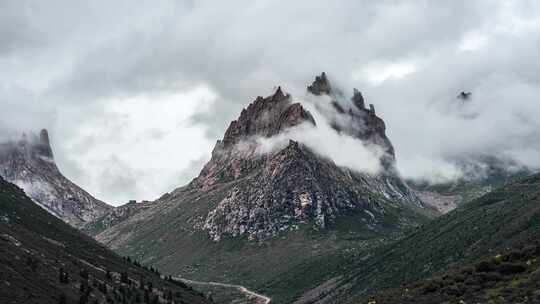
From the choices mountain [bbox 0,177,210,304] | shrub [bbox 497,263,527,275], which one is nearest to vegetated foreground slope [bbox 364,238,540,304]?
shrub [bbox 497,263,527,275]

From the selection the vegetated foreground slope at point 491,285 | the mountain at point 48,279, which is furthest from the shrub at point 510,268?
the mountain at point 48,279

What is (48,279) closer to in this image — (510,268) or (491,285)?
(491,285)

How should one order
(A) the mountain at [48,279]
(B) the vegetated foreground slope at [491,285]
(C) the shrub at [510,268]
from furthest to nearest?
(A) the mountain at [48,279] → (C) the shrub at [510,268] → (B) the vegetated foreground slope at [491,285]

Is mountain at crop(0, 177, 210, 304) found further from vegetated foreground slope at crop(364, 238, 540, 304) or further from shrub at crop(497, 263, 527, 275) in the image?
shrub at crop(497, 263, 527, 275)

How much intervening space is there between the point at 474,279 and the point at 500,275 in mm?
3545

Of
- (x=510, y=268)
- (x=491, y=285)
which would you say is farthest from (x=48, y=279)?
(x=510, y=268)

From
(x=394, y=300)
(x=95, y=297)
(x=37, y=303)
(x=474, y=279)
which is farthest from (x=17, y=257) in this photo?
(x=474, y=279)

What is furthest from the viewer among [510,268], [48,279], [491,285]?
[48,279]

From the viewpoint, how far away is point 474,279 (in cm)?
9288

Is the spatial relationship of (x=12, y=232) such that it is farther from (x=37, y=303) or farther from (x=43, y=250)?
(x=37, y=303)

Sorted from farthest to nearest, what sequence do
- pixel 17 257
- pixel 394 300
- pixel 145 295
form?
1. pixel 145 295
2. pixel 17 257
3. pixel 394 300

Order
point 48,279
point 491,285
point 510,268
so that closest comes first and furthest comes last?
point 491,285
point 510,268
point 48,279

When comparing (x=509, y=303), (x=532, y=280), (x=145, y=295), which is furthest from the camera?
(x=145, y=295)

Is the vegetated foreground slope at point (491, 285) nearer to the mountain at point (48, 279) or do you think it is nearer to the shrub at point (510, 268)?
the shrub at point (510, 268)
